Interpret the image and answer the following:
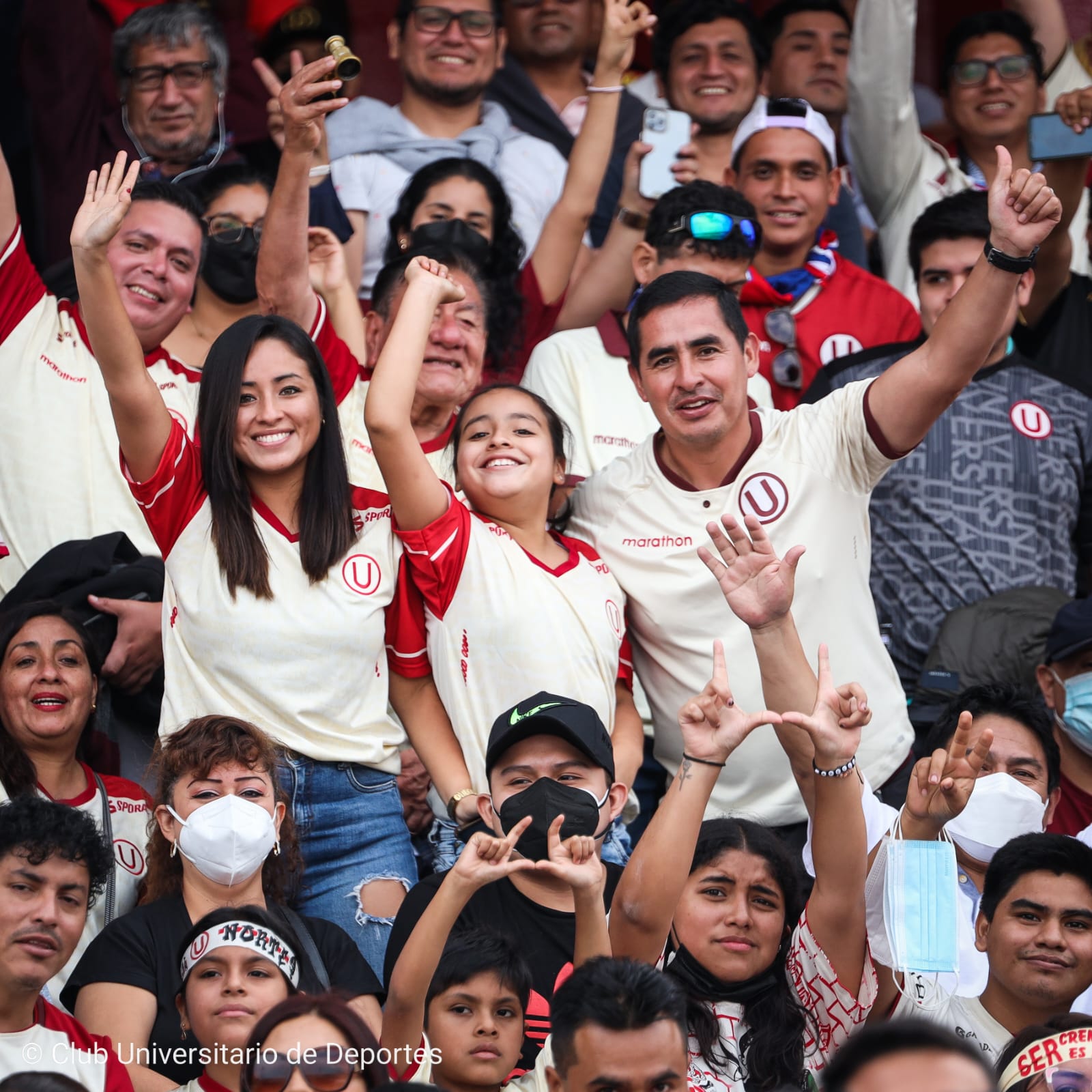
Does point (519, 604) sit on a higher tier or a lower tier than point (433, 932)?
higher

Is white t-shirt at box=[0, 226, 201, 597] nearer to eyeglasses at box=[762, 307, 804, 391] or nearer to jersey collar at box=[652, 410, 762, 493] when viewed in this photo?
jersey collar at box=[652, 410, 762, 493]

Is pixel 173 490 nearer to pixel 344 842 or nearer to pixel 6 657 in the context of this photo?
pixel 6 657

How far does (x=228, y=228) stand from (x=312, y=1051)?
3.41 metres

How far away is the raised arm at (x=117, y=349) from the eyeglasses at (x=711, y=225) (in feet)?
6.62

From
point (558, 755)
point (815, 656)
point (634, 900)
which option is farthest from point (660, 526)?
point (634, 900)

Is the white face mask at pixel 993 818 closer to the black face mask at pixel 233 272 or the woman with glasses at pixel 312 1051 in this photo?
the woman with glasses at pixel 312 1051

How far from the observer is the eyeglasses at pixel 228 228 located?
6.14 m

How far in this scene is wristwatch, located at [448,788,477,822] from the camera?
4875mm

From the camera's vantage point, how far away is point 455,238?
6.33 m

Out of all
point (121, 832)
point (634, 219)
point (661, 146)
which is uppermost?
point (661, 146)

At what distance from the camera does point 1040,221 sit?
16.1 ft

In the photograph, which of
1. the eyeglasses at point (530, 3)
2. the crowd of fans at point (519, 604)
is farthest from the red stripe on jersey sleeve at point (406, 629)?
the eyeglasses at point (530, 3)

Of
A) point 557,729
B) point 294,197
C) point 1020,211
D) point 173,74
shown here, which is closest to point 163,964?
point 557,729

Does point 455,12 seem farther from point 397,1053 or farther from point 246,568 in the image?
point 397,1053
